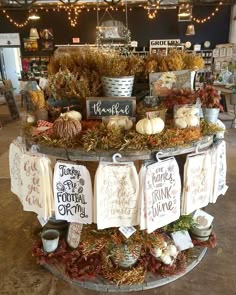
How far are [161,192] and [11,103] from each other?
669 centimetres

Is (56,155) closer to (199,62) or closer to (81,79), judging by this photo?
(81,79)

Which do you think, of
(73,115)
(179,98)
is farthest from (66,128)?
(179,98)

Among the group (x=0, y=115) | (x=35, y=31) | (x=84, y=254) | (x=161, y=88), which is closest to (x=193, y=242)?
(x=84, y=254)

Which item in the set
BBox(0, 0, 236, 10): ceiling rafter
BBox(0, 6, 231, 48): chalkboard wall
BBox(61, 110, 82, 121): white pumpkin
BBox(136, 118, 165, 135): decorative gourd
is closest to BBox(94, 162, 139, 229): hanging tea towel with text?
BBox(136, 118, 165, 135): decorative gourd

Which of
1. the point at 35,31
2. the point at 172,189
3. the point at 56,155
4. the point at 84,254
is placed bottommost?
the point at 84,254

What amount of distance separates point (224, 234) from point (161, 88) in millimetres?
1562

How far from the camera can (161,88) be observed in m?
2.37

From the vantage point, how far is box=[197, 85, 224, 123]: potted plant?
6.93 feet

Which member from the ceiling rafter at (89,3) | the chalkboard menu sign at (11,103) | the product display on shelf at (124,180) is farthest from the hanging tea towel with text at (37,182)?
the ceiling rafter at (89,3)

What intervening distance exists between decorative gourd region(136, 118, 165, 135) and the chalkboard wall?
10.0 m

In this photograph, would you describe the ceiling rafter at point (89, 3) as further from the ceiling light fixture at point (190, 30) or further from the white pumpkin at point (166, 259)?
the white pumpkin at point (166, 259)

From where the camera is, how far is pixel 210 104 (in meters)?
2.13

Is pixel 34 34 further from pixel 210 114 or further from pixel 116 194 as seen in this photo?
pixel 116 194

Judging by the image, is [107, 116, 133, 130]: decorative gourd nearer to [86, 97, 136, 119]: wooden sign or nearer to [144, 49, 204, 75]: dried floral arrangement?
[86, 97, 136, 119]: wooden sign
